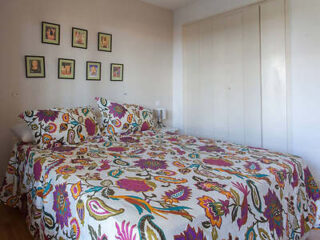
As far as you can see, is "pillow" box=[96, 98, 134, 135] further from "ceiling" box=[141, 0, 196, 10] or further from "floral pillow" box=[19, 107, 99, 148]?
"ceiling" box=[141, 0, 196, 10]

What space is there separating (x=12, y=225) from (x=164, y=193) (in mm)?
1668

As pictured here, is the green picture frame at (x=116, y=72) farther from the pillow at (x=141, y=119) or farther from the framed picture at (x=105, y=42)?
the pillow at (x=141, y=119)

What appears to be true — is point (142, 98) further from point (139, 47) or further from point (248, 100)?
Answer: point (248, 100)

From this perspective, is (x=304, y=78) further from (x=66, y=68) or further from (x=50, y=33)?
(x=50, y=33)

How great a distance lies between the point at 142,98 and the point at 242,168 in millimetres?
2265

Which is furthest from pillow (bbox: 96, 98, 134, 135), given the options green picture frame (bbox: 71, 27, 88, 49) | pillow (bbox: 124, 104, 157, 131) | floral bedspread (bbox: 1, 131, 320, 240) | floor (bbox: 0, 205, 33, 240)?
floor (bbox: 0, 205, 33, 240)

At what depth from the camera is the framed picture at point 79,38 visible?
2684 mm

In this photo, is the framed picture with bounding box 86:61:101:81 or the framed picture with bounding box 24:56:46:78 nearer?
the framed picture with bounding box 24:56:46:78

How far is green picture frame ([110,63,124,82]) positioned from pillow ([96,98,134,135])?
0.66m

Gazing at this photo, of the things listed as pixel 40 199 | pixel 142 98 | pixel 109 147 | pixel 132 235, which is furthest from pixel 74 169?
pixel 142 98

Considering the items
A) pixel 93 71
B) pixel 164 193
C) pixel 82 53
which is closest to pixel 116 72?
pixel 93 71

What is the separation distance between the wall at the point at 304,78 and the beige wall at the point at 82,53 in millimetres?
1874

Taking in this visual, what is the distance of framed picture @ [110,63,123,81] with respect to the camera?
3049 mm

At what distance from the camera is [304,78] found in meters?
2.37
